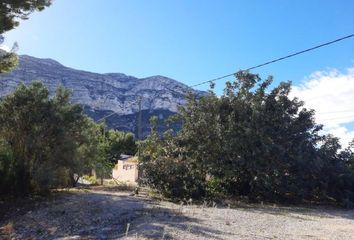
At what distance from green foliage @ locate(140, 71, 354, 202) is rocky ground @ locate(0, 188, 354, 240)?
390 centimetres

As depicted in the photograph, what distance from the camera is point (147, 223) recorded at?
11523 millimetres

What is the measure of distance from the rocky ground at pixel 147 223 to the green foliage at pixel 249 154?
390 cm

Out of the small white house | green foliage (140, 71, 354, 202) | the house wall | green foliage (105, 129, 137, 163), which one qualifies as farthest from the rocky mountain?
green foliage (140, 71, 354, 202)

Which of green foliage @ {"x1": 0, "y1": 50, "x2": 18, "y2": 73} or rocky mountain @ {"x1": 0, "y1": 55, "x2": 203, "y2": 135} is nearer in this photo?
green foliage @ {"x1": 0, "y1": 50, "x2": 18, "y2": 73}

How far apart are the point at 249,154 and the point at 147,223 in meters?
9.78

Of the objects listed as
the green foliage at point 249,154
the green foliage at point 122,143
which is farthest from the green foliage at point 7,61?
the green foliage at point 122,143

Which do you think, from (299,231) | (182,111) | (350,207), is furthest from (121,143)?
(299,231)

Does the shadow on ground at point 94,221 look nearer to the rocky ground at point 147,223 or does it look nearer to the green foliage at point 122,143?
the rocky ground at point 147,223

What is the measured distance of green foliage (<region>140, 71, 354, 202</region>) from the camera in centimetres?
2031

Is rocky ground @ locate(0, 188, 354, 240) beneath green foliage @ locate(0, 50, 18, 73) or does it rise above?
beneath

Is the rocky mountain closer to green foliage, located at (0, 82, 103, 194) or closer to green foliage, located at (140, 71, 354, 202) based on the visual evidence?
green foliage, located at (140, 71, 354, 202)

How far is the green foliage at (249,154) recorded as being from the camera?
20.3 meters

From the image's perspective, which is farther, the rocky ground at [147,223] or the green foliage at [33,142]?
the green foliage at [33,142]

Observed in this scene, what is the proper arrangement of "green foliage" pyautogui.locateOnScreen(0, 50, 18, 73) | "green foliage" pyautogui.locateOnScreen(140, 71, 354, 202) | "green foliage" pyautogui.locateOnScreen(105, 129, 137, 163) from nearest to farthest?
"green foliage" pyautogui.locateOnScreen(0, 50, 18, 73) → "green foliage" pyautogui.locateOnScreen(140, 71, 354, 202) → "green foliage" pyautogui.locateOnScreen(105, 129, 137, 163)
